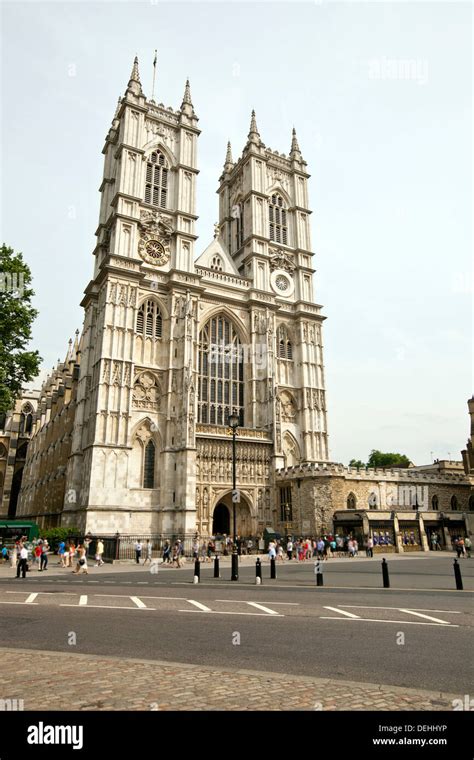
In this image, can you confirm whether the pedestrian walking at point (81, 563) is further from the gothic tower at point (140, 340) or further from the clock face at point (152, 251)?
the clock face at point (152, 251)

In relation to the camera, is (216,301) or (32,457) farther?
(32,457)

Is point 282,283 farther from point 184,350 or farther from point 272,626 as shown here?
point 272,626

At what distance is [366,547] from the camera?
3061 cm

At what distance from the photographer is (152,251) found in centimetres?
3984

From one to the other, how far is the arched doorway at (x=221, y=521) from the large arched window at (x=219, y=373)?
22.5 ft

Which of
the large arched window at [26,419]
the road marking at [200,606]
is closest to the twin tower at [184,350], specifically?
the road marking at [200,606]

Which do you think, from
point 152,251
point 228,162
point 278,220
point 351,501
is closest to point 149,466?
point 351,501

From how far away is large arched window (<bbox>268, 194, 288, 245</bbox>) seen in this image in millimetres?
49031

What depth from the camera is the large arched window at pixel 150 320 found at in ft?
125
